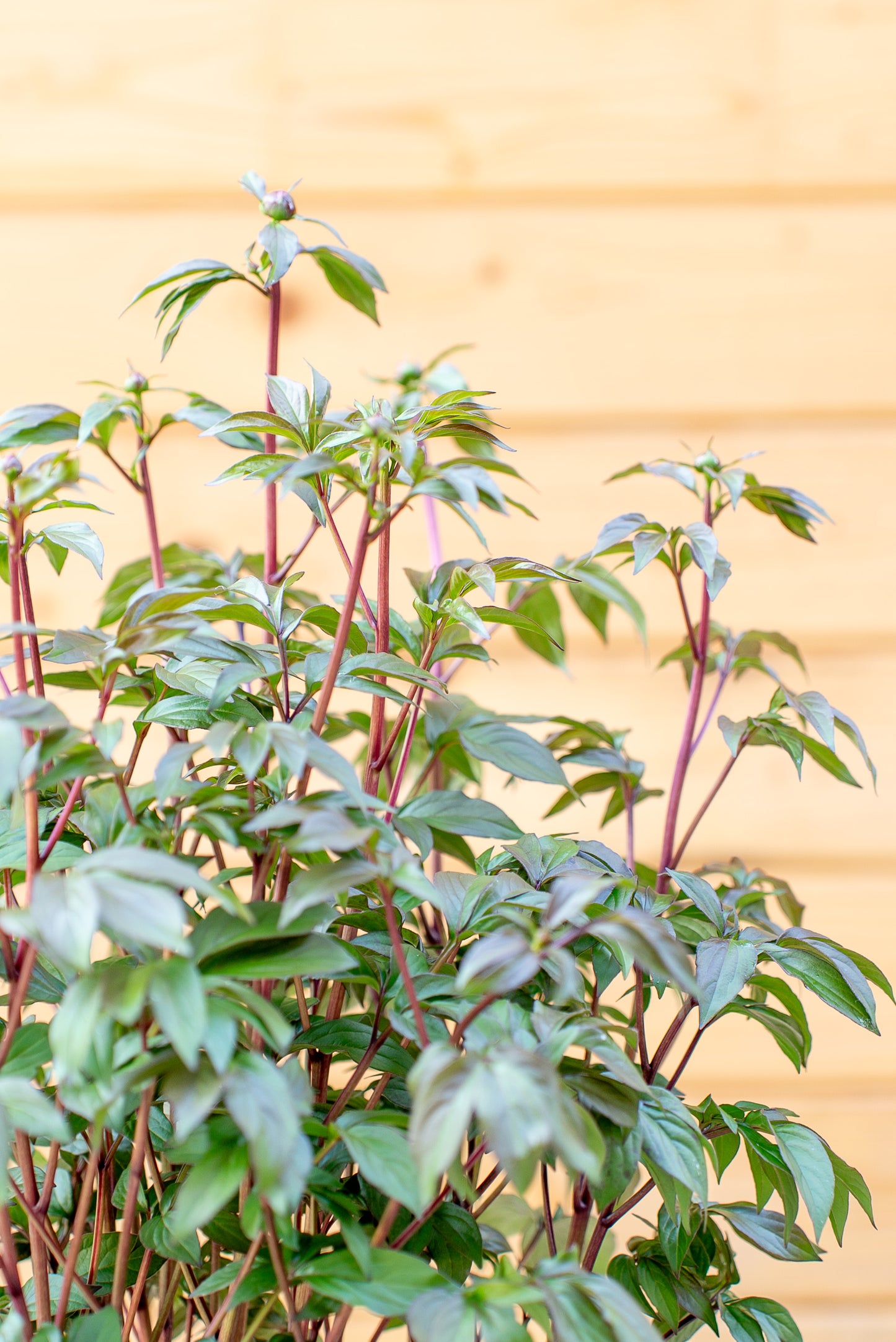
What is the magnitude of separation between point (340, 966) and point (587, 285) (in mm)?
773

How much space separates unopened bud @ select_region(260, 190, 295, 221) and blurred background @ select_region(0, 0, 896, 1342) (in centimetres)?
45

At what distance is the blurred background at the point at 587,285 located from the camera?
93cm

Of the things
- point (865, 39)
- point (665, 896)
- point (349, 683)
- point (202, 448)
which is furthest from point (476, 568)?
point (865, 39)

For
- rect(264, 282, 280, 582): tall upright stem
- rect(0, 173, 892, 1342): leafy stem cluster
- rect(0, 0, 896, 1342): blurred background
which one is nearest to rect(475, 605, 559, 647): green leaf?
rect(0, 173, 892, 1342): leafy stem cluster

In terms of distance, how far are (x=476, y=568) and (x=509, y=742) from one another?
11cm

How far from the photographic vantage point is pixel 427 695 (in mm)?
647

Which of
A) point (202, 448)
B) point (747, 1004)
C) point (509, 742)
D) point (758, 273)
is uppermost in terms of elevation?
point (758, 273)

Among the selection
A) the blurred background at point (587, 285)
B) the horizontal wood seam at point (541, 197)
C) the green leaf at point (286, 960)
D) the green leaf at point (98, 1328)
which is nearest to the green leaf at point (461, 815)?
the green leaf at point (286, 960)

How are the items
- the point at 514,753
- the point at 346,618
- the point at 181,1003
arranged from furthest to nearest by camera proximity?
the point at 514,753 → the point at 346,618 → the point at 181,1003

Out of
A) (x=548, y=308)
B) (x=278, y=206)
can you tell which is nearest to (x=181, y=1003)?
Answer: (x=278, y=206)

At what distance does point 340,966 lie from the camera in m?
0.34

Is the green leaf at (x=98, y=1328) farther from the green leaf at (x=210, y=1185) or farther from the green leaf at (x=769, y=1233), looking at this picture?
the green leaf at (x=769, y=1233)

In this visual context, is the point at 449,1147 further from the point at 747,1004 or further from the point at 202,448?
the point at 202,448

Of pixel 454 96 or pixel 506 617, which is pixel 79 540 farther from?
pixel 454 96
